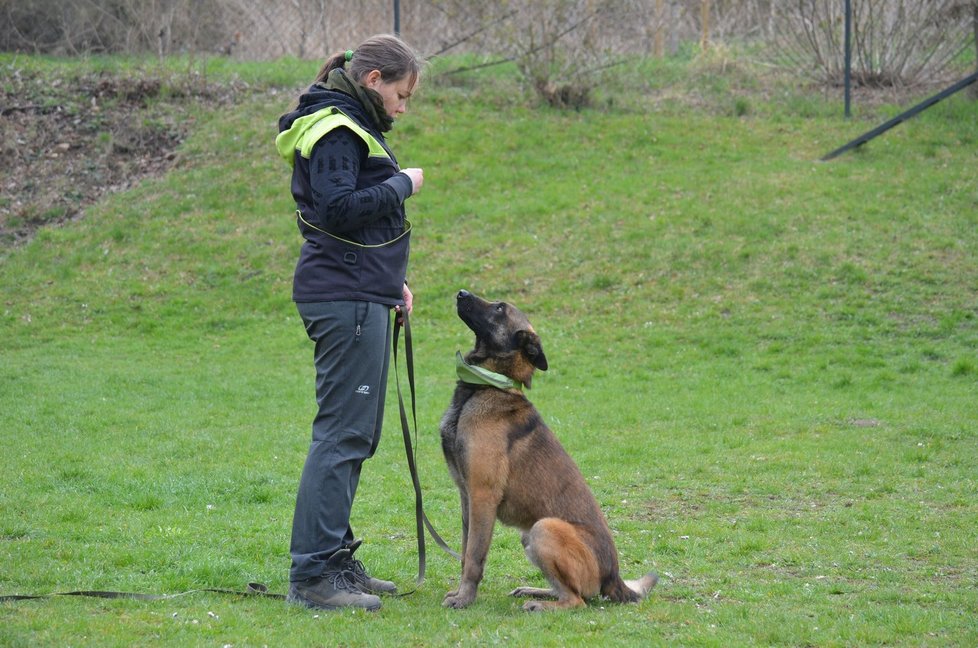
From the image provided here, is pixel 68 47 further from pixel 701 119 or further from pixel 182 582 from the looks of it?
pixel 182 582

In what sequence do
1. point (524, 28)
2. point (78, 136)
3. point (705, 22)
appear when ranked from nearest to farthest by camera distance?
point (78, 136)
point (524, 28)
point (705, 22)

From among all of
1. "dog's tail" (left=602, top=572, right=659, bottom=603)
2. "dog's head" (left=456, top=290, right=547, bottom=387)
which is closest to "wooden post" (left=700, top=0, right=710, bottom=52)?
"dog's head" (left=456, top=290, right=547, bottom=387)

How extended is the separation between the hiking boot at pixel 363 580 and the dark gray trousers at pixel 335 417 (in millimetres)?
263

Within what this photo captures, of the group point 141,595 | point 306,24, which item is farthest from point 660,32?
point 141,595

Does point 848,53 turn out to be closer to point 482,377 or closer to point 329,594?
point 482,377

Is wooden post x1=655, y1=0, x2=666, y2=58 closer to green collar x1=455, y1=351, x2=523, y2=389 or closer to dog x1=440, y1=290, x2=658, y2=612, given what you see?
dog x1=440, y1=290, x2=658, y2=612

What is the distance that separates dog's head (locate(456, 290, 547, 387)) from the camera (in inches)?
218

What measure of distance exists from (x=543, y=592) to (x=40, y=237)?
45.2 feet

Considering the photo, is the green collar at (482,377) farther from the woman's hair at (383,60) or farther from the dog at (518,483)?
the woman's hair at (383,60)

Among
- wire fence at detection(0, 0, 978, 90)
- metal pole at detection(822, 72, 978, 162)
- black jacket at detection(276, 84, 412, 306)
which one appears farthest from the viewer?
wire fence at detection(0, 0, 978, 90)

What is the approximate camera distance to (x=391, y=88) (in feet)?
16.2

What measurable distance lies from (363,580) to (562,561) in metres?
1.07

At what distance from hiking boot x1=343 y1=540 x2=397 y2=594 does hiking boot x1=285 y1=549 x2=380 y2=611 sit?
0.48 feet

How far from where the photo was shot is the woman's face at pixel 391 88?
16.0 ft
